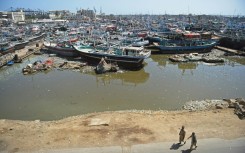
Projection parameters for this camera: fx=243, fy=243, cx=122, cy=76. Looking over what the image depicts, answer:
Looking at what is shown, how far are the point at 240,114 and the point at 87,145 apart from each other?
882 cm

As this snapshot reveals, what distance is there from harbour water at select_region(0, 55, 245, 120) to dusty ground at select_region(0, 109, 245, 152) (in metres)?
2.69

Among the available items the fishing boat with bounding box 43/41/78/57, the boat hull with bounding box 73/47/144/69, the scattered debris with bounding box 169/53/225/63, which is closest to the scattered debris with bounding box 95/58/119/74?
the boat hull with bounding box 73/47/144/69

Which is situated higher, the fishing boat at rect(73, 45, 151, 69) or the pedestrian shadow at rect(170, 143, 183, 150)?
the fishing boat at rect(73, 45, 151, 69)

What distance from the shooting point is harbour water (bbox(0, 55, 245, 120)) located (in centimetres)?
1773

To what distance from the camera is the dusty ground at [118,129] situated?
448 inches

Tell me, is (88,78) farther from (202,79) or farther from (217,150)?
(217,150)

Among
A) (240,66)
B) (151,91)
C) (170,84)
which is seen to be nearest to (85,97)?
(151,91)

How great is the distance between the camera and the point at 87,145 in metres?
11.1

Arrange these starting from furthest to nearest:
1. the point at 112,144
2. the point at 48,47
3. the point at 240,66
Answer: the point at 48,47, the point at 240,66, the point at 112,144

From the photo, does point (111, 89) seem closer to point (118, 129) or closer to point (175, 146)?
point (118, 129)

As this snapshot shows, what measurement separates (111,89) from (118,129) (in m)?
9.61

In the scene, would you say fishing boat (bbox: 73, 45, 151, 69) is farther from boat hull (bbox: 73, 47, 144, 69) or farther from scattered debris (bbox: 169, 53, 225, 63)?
scattered debris (bbox: 169, 53, 225, 63)

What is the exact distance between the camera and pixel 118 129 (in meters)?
12.6

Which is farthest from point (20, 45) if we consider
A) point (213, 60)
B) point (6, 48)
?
point (213, 60)
